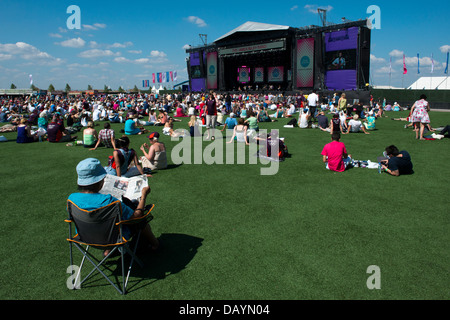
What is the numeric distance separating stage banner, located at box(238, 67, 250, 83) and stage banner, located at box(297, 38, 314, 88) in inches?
539

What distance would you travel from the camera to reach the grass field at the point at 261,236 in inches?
130

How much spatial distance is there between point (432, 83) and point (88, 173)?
56.2 meters

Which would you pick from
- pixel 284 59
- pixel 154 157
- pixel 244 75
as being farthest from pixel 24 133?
pixel 244 75

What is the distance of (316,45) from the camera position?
3312 cm

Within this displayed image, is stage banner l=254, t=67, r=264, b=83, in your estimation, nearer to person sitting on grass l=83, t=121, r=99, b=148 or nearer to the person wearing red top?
person sitting on grass l=83, t=121, r=99, b=148

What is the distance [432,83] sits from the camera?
46.6 metres

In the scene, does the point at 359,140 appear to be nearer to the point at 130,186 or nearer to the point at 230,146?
the point at 230,146

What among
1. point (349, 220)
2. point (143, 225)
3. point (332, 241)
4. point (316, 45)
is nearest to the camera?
point (143, 225)

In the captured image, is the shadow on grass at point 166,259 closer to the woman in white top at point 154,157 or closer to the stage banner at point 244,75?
the woman in white top at point 154,157

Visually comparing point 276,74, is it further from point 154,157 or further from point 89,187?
point 89,187

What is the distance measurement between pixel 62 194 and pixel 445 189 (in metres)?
8.14

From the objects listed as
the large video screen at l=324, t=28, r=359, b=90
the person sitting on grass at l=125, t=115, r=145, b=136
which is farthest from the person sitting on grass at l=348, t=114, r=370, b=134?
the large video screen at l=324, t=28, r=359, b=90

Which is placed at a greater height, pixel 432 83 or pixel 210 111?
pixel 432 83
